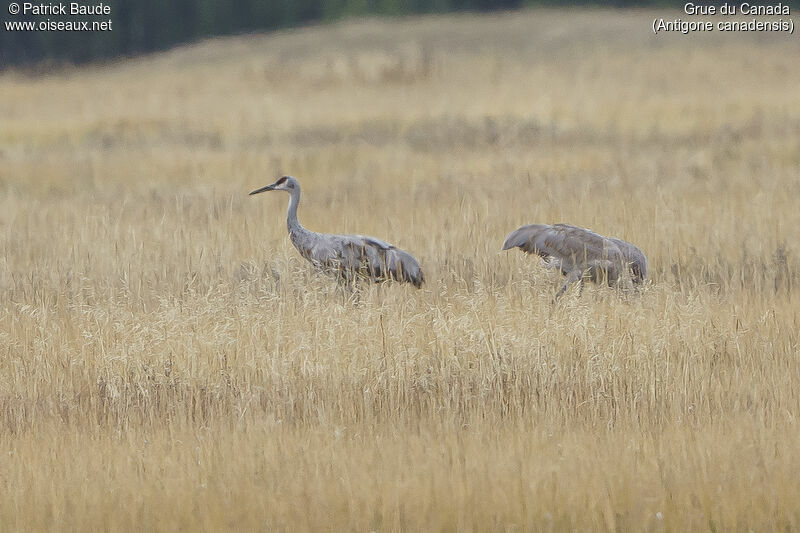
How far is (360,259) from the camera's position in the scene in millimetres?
9117

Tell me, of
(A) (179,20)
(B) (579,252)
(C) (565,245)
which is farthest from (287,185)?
(A) (179,20)

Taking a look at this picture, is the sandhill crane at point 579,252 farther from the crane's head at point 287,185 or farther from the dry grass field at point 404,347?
the crane's head at point 287,185

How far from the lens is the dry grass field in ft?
16.3

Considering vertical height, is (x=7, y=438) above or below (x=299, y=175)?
below

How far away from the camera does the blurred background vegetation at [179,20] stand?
152ft

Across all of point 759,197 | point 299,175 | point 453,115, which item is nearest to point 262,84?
point 453,115

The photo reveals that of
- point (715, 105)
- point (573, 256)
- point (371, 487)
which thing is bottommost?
point (371, 487)

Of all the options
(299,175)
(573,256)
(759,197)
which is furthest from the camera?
(299,175)

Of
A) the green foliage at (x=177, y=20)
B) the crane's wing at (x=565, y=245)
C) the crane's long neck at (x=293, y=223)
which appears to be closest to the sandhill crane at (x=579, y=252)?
the crane's wing at (x=565, y=245)

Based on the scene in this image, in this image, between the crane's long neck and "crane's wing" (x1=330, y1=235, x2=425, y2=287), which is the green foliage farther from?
"crane's wing" (x1=330, y1=235, x2=425, y2=287)

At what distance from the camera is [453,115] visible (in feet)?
81.3

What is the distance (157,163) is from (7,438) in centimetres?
1405

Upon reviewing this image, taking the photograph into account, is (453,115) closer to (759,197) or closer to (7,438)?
(759,197)

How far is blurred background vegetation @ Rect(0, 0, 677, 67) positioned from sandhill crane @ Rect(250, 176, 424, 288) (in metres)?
37.2
